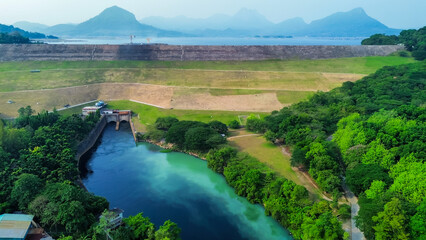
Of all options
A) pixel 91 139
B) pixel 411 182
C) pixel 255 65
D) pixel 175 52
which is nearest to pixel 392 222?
pixel 411 182

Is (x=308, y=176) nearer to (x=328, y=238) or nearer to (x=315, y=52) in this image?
(x=328, y=238)

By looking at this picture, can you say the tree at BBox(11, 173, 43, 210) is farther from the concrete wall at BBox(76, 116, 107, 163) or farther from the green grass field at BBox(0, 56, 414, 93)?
the green grass field at BBox(0, 56, 414, 93)

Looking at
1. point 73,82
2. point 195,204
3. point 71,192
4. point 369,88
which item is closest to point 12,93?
point 73,82

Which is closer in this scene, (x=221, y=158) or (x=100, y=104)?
(x=221, y=158)

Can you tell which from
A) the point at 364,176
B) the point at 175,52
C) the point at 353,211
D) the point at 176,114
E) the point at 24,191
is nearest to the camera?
the point at 24,191

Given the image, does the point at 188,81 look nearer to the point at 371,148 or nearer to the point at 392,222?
the point at 371,148

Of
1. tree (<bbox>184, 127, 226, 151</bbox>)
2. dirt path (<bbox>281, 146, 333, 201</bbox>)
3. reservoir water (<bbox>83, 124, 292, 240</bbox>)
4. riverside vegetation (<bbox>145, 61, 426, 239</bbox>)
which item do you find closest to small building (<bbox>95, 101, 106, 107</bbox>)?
reservoir water (<bbox>83, 124, 292, 240</bbox>)

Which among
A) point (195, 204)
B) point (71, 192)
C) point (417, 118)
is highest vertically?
point (417, 118)
